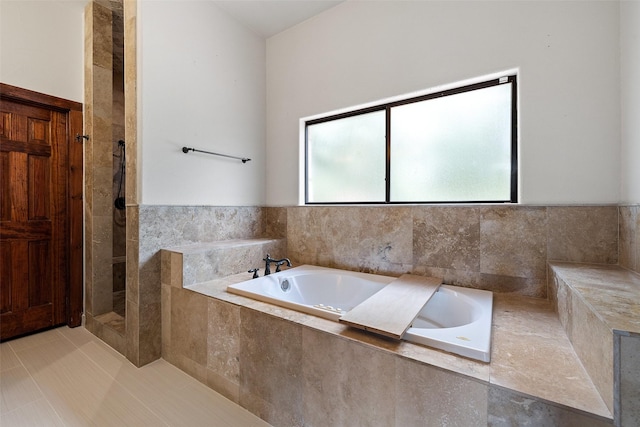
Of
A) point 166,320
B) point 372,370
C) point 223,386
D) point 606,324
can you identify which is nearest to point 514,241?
point 606,324

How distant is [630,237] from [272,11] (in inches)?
116

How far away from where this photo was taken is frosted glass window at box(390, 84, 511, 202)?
5.52 feet

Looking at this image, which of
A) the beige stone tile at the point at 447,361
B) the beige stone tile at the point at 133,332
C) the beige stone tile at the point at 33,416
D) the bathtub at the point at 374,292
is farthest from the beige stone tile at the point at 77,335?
the beige stone tile at the point at 447,361

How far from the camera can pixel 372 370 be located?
94 cm

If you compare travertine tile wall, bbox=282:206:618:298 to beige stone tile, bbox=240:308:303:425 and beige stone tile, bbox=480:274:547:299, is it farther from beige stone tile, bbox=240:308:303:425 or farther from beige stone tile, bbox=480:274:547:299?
beige stone tile, bbox=240:308:303:425

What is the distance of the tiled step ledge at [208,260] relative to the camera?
1.67 meters

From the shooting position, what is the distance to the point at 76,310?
2242 mm

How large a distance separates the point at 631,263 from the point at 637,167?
18.3 inches

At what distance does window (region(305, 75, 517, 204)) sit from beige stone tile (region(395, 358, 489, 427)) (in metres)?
1.29

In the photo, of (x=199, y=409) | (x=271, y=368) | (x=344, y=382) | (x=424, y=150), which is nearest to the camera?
(x=344, y=382)

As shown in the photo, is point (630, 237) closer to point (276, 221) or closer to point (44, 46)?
point (276, 221)

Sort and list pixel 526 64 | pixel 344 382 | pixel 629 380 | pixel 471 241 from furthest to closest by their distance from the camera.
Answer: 1. pixel 471 241
2. pixel 526 64
3. pixel 344 382
4. pixel 629 380

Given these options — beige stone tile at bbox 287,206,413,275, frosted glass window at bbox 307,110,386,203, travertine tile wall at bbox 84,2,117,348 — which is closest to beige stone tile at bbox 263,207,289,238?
beige stone tile at bbox 287,206,413,275

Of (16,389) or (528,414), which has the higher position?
(528,414)
